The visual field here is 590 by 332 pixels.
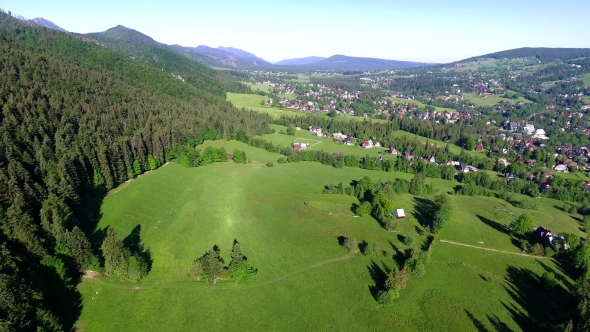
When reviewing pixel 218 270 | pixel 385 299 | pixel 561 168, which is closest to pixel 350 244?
pixel 385 299

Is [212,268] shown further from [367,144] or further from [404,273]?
[367,144]

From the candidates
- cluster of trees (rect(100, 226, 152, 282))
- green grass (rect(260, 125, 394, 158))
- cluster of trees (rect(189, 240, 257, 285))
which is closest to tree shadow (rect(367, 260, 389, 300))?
cluster of trees (rect(189, 240, 257, 285))

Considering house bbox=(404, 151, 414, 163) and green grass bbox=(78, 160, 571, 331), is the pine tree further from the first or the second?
house bbox=(404, 151, 414, 163)

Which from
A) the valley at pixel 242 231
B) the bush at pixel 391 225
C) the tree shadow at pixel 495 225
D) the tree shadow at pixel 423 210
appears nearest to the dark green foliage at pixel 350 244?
the valley at pixel 242 231

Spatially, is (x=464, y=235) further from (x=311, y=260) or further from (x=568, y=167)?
(x=568, y=167)

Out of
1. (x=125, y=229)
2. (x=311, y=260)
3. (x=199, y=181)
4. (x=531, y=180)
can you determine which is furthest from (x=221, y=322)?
(x=531, y=180)
